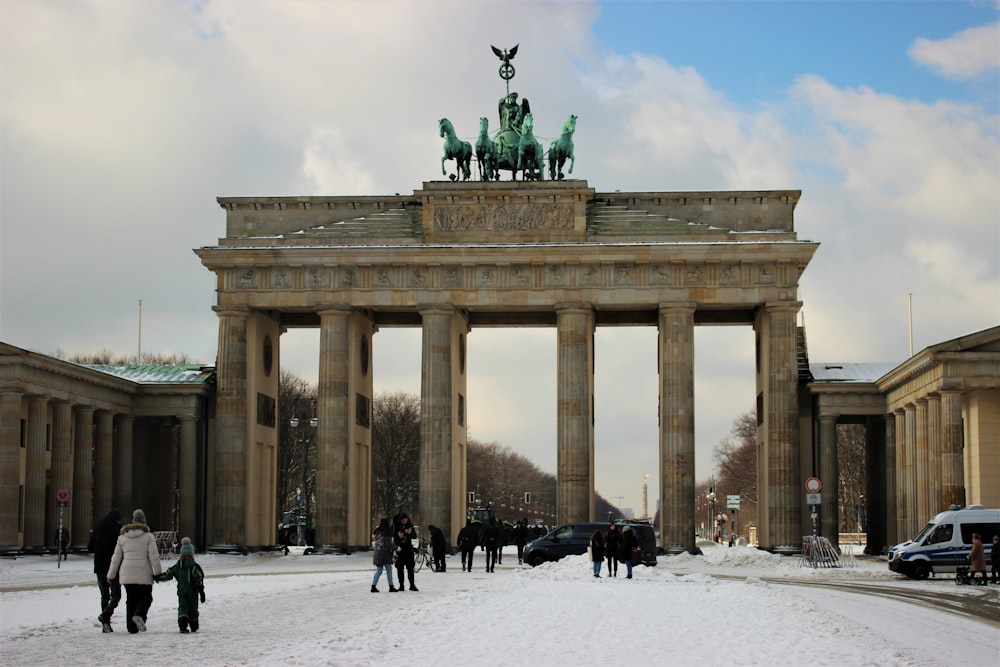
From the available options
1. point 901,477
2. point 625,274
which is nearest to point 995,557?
point 901,477

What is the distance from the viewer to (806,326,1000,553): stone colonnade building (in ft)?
165

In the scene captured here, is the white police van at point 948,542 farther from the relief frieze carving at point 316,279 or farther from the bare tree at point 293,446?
the bare tree at point 293,446

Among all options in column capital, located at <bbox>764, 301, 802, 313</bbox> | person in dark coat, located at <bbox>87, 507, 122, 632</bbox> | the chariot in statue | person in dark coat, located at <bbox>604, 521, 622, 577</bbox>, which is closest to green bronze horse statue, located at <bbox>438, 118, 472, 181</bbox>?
the chariot in statue

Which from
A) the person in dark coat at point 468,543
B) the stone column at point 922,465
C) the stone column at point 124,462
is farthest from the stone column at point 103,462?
the stone column at point 922,465

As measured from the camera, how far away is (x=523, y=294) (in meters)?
64.4

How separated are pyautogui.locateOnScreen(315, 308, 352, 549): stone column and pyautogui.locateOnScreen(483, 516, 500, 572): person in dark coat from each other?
48.4 ft

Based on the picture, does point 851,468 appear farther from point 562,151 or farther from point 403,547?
point 403,547

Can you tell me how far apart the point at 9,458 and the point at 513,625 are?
116ft

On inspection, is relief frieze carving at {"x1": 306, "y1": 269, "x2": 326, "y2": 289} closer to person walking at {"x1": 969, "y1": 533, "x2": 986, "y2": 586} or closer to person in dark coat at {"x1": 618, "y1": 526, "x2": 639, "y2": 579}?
person in dark coat at {"x1": 618, "y1": 526, "x2": 639, "y2": 579}

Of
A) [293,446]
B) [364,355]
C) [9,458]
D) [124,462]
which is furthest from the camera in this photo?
[293,446]

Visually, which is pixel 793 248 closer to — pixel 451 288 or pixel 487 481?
pixel 451 288

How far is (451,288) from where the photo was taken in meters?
64.5

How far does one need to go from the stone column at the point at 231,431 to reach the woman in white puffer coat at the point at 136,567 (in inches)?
1619

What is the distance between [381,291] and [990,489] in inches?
1049
